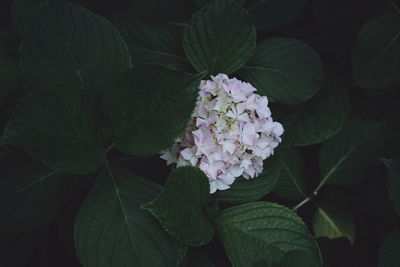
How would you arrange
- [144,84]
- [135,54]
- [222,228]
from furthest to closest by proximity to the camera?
[135,54], [222,228], [144,84]

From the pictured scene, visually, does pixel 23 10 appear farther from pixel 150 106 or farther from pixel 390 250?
pixel 390 250

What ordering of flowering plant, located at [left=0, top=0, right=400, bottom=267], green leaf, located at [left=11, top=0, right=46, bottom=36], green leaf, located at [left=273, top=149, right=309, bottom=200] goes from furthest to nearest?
1. green leaf, located at [left=273, top=149, right=309, bottom=200]
2. green leaf, located at [left=11, top=0, right=46, bottom=36]
3. flowering plant, located at [left=0, top=0, right=400, bottom=267]

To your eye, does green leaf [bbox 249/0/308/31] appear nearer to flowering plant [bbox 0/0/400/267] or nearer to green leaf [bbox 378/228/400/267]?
flowering plant [bbox 0/0/400/267]

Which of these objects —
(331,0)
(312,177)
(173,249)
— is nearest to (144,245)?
(173,249)

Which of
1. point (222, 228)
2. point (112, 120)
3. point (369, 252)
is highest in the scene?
point (112, 120)

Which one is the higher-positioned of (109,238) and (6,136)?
(6,136)

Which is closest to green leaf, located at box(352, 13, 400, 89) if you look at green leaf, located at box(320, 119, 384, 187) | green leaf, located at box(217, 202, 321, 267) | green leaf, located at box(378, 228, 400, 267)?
green leaf, located at box(320, 119, 384, 187)

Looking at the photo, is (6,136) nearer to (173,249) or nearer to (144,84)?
(144,84)
